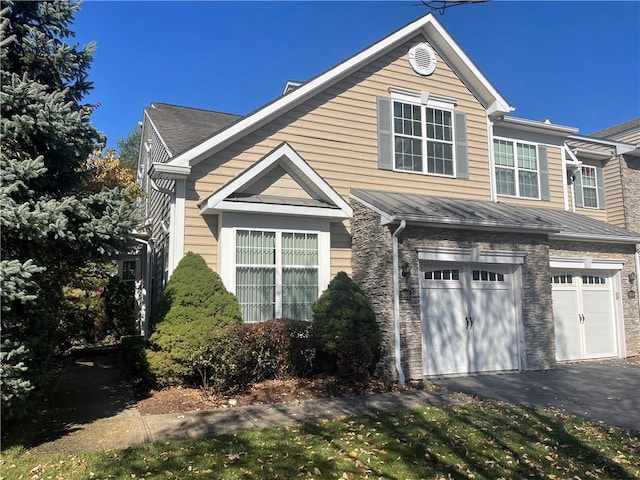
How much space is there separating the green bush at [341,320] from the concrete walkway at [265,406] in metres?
1.18

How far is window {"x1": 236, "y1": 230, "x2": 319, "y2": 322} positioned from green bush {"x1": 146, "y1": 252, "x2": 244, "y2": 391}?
76cm

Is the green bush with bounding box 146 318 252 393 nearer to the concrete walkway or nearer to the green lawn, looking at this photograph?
the concrete walkway

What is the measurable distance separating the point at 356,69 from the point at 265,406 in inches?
322

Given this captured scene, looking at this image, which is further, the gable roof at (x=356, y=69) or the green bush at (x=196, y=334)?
the gable roof at (x=356, y=69)

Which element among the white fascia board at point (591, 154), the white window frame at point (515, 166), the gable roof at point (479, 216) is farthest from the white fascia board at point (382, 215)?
the white fascia board at point (591, 154)

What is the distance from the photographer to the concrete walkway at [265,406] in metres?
6.12

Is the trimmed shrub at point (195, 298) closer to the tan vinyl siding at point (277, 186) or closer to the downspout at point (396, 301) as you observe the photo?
Result: the tan vinyl siding at point (277, 186)

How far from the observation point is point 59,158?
636 cm

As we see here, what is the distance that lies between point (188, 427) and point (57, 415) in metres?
2.12

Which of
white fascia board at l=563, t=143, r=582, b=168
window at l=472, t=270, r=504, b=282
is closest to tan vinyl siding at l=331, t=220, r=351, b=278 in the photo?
window at l=472, t=270, r=504, b=282

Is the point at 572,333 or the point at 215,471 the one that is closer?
the point at 215,471

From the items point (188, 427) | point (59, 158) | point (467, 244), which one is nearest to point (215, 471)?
point (188, 427)

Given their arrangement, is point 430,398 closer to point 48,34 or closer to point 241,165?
point 241,165

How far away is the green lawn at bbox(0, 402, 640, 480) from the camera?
16.3 feet
